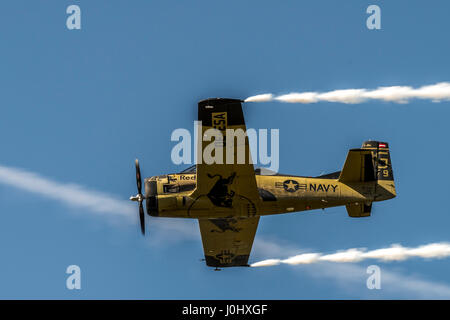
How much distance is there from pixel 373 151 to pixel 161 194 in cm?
776

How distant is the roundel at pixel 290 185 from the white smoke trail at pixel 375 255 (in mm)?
3140

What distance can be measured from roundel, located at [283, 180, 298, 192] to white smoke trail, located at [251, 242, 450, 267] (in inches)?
124

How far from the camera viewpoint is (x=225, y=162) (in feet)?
78.1

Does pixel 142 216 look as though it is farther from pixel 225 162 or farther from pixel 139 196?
pixel 225 162

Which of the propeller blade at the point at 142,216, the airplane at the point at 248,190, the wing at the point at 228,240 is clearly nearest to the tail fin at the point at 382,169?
the airplane at the point at 248,190

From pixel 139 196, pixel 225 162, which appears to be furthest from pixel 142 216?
pixel 225 162

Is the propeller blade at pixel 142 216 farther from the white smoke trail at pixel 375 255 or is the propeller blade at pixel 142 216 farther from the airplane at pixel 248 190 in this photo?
the white smoke trail at pixel 375 255

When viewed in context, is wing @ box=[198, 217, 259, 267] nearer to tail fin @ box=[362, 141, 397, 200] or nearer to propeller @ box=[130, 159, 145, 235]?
propeller @ box=[130, 159, 145, 235]

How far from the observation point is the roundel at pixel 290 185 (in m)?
24.6

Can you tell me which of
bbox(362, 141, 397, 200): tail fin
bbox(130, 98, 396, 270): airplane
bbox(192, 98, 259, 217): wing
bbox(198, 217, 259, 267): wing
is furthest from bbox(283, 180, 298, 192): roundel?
bbox(362, 141, 397, 200): tail fin

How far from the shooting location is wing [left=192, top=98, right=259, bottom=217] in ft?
74.9

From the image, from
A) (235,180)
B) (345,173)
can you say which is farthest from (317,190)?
(235,180)

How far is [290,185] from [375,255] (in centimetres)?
411

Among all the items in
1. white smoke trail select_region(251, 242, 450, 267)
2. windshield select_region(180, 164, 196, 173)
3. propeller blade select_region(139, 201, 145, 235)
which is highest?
windshield select_region(180, 164, 196, 173)
